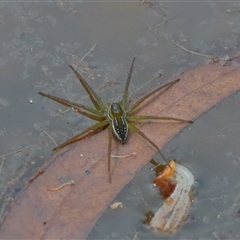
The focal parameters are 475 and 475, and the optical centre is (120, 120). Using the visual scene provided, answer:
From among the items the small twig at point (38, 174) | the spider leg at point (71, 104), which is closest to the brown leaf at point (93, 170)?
the small twig at point (38, 174)

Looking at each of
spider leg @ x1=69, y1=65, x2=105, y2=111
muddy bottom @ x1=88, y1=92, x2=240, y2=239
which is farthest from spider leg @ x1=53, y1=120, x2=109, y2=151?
muddy bottom @ x1=88, y1=92, x2=240, y2=239

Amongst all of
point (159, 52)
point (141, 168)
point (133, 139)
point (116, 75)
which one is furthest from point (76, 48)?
point (141, 168)

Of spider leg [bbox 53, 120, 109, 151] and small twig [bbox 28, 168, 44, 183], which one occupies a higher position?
spider leg [bbox 53, 120, 109, 151]

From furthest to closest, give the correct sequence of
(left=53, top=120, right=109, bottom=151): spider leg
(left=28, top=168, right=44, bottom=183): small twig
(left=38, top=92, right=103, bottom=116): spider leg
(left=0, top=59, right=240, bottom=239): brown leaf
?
(left=38, top=92, right=103, bottom=116): spider leg
(left=53, top=120, right=109, bottom=151): spider leg
(left=28, top=168, right=44, bottom=183): small twig
(left=0, top=59, right=240, bottom=239): brown leaf

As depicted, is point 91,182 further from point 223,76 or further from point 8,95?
point 223,76

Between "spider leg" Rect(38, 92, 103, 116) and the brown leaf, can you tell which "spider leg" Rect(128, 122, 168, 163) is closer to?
the brown leaf

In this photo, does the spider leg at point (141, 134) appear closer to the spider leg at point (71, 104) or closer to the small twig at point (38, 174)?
the spider leg at point (71, 104)

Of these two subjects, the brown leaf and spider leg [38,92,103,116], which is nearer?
the brown leaf
